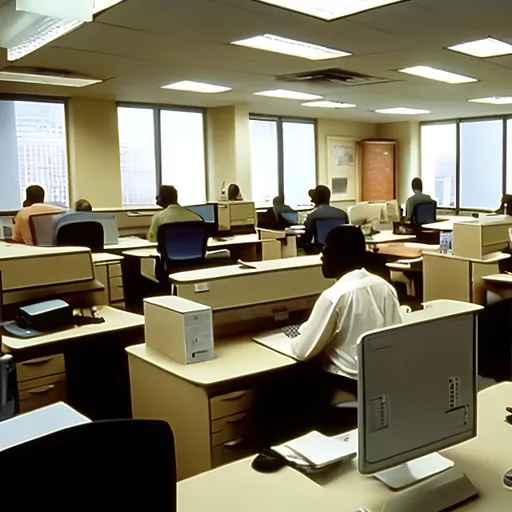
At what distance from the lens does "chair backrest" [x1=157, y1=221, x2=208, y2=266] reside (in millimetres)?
5699

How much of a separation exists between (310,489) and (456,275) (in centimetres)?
406

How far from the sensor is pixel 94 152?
27.0ft

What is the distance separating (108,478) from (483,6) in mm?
3882

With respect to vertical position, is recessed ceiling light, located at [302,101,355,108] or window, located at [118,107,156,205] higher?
recessed ceiling light, located at [302,101,355,108]

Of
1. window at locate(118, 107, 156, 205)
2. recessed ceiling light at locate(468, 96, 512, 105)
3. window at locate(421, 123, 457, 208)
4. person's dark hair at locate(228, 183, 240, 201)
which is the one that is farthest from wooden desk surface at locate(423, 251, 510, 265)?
window at locate(421, 123, 457, 208)

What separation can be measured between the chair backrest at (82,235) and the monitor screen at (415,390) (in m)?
4.08

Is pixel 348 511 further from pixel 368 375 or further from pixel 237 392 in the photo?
pixel 237 392

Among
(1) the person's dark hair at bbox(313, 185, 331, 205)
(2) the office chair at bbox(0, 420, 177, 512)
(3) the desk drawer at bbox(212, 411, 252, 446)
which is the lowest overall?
(3) the desk drawer at bbox(212, 411, 252, 446)

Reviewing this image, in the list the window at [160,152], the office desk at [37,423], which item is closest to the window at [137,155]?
the window at [160,152]

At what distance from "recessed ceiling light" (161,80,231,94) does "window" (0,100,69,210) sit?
5.52 ft

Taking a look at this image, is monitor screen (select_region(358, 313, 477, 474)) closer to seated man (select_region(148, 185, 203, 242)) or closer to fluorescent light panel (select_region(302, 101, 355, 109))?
seated man (select_region(148, 185, 203, 242))

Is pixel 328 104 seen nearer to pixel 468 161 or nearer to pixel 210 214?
pixel 210 214

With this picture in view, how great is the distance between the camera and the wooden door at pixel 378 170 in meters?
12.1

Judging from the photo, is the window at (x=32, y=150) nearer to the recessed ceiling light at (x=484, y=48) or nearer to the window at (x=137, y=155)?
the window at (x=137, y=155)
